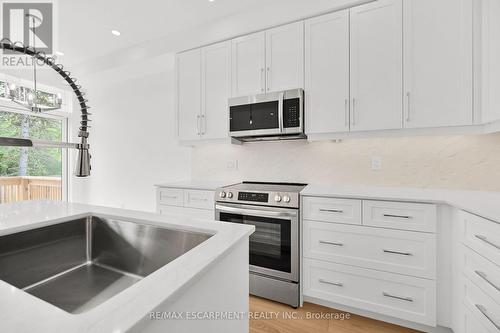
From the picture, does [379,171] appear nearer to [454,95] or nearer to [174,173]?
[454,95]

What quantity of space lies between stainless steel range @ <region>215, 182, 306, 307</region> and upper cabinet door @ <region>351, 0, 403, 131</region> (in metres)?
0.92

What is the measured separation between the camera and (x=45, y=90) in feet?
12.9

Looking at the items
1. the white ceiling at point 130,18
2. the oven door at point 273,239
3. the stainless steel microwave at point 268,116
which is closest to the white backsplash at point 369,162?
the stainless steel microwave at point 268,116

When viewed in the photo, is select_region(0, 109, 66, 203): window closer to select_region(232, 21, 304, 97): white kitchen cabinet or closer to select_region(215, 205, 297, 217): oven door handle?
select_region(232, 21, 304, 97): white kitchen cabinet

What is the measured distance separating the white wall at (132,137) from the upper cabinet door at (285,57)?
149cm

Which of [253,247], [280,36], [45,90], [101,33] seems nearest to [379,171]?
[253,247]

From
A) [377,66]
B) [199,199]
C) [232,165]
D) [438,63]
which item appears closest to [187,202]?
[199,199]

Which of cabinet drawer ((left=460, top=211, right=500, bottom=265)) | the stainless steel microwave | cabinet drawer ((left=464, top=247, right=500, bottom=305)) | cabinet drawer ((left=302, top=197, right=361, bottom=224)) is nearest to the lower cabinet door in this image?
cabinet drawer ((left=464, top=247, right=500, bottom=305))

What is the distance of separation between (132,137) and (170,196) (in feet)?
5.51

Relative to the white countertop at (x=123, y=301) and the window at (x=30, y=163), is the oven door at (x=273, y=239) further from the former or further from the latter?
the window at (x=30, y=163)

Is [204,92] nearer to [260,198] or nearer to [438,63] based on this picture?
[260,198]

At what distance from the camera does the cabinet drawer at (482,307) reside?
1220 millimetres

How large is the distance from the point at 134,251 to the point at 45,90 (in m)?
4.33

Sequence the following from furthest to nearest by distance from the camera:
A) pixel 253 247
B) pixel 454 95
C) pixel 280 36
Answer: pixel 280 36, pixel 253 247, pixel 454 95
